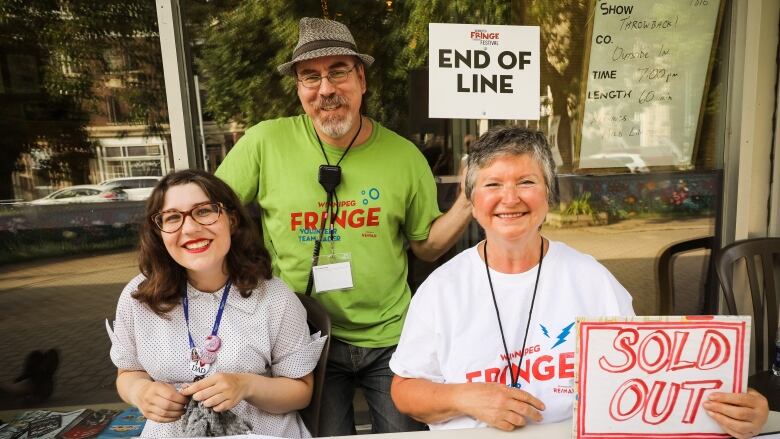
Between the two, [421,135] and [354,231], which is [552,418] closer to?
[354,231]

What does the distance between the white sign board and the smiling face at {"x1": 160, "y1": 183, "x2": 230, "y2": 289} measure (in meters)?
0.94

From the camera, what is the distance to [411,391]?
1.43 metres

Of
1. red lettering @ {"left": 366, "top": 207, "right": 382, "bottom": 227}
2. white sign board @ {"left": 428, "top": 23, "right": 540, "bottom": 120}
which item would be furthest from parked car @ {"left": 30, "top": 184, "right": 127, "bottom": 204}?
white sign board @ {"left": 428, "top": 23, "right": 540, "bottom": 120}

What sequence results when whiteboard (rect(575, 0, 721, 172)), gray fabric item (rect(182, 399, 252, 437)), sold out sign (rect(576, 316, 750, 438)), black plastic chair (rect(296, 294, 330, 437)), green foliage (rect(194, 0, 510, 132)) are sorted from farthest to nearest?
green foliage (rect(194, 0, 510, 132)) < whiteboard (rect(575, 0, 721, 172)) < black plastic chair (rect(296, 294, 330, 437)) < gray fabric item (rect(182, 399, 252, 437)) < sold out sign (rect(576, 316, 750, 438))

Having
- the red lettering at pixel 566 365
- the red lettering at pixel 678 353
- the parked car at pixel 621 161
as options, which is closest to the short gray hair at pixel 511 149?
the red lettering at pixel 566 365

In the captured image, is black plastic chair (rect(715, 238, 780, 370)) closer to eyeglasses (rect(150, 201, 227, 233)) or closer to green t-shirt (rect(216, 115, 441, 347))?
green t-shirt (rect(216, 115, 441, 347))

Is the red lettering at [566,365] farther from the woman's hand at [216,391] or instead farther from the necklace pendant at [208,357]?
the necklace pendant at [208,357]

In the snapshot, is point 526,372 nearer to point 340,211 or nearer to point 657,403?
point 657,403

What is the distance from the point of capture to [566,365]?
4.53ft

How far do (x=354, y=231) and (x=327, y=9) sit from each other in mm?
1800

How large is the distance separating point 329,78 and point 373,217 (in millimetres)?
581

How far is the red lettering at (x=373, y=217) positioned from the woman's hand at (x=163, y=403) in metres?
0.94

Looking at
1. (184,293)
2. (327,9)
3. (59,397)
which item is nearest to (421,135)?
(327,9)

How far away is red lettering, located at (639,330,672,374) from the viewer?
103 cm
